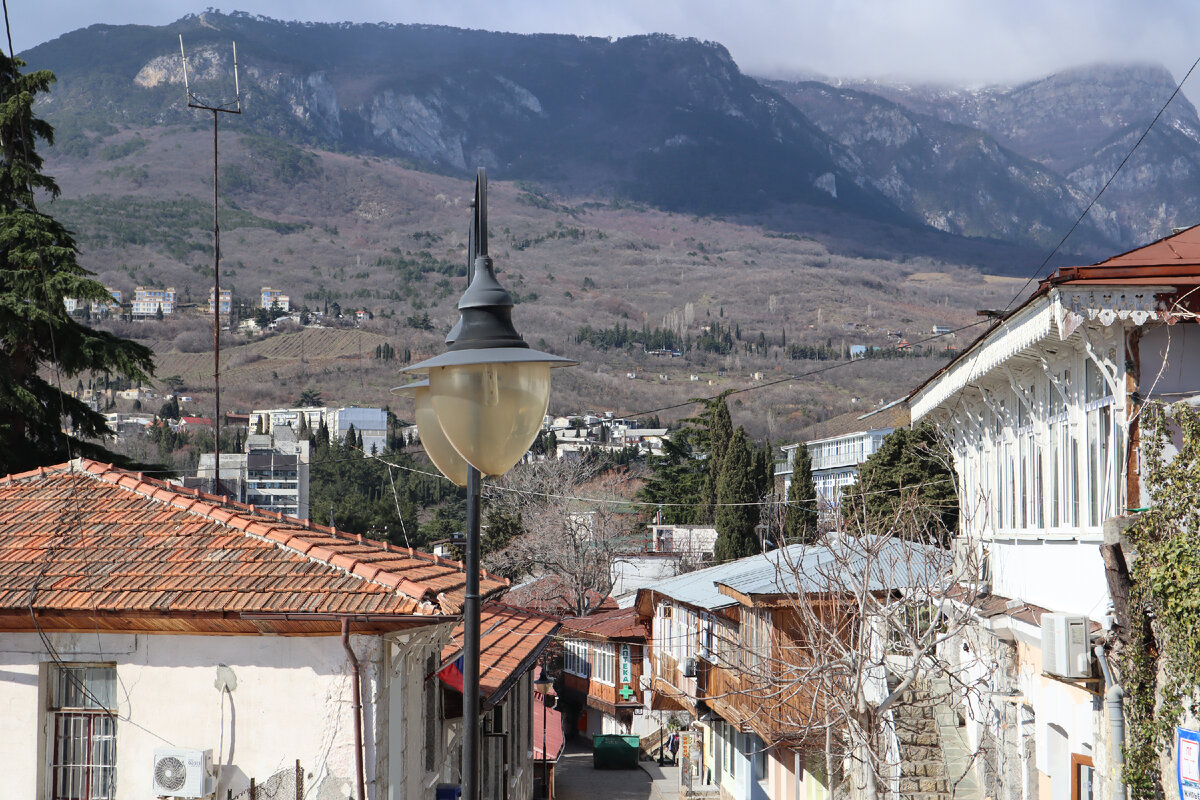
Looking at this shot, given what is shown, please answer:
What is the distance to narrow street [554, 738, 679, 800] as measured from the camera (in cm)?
3794

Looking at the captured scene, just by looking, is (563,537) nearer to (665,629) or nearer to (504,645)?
(665,629)

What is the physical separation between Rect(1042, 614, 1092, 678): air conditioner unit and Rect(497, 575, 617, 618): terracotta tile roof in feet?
134

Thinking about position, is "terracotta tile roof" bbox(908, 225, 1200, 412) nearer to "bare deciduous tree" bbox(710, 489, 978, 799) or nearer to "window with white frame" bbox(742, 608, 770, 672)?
"bare deciduous tree" bbox(710, 489, 978, 799)

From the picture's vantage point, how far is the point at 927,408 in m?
18.9

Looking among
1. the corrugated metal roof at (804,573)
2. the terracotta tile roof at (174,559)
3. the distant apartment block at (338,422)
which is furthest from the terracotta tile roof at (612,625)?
the distant apartment block at (338,422)

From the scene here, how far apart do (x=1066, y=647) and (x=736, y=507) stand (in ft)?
142

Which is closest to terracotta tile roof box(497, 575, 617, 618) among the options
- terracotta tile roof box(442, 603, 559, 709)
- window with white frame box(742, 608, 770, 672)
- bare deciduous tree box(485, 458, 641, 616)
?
bare deciduous tree box(485, 458, 641, 616)

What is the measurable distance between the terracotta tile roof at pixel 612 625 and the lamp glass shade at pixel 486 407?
36.1m

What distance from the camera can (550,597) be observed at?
52.0 metres

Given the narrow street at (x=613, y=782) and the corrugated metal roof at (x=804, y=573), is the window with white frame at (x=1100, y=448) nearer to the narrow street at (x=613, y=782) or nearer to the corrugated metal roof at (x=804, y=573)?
the corrugated metal roof at (x=804, y=573)

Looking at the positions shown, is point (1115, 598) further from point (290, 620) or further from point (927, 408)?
point (927, 408)

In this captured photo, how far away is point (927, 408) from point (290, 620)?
40.6 feet

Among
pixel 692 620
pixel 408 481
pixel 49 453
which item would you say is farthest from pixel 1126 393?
pixel 408 481

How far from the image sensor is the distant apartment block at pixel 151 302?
190 metres
